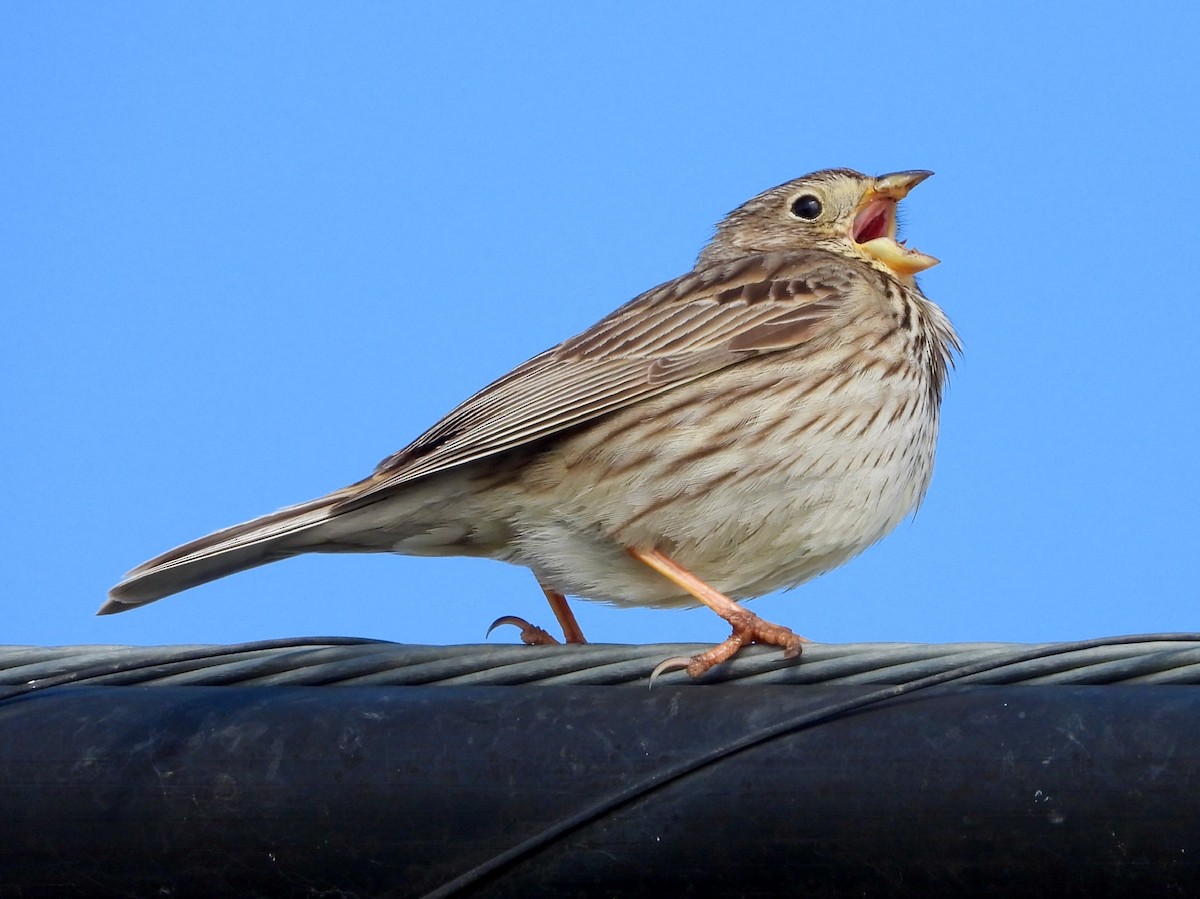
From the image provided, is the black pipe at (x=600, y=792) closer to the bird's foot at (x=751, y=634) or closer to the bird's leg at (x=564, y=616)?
the bird's foot at (x=751, y=634)

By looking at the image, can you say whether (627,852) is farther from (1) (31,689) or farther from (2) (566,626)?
(2) (566,626)

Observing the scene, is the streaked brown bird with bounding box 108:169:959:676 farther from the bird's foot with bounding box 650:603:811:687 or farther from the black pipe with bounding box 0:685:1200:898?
the black pipe with bounding box 0:685:1200:898

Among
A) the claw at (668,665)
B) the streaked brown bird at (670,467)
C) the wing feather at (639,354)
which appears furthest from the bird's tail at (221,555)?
the claw at (668,665)

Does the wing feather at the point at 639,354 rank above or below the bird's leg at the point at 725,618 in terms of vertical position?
above

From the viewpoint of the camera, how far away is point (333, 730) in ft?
11.7

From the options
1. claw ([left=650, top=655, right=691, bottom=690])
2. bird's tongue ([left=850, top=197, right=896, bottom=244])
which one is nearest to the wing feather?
bird's tongue ([left=850, top=197, right=896, bottom=244])

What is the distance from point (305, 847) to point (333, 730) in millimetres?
256

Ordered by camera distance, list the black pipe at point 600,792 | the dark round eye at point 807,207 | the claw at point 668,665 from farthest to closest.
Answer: the dark round eye at point 807,207, the claw at point 668,665, the black pipe at point 600,792

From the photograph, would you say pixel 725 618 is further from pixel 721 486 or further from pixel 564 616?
pixel 564 616

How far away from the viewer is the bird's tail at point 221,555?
5.61 m

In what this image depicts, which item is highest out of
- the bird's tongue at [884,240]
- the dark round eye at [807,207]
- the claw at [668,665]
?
the dark round eye at [807,207]

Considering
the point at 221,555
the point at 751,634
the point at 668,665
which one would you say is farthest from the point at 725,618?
the point at 668,665

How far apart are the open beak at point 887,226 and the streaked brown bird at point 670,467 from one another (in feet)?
2.08

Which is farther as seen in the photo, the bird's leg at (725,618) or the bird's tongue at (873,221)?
the bird's tongue at (873,221)
